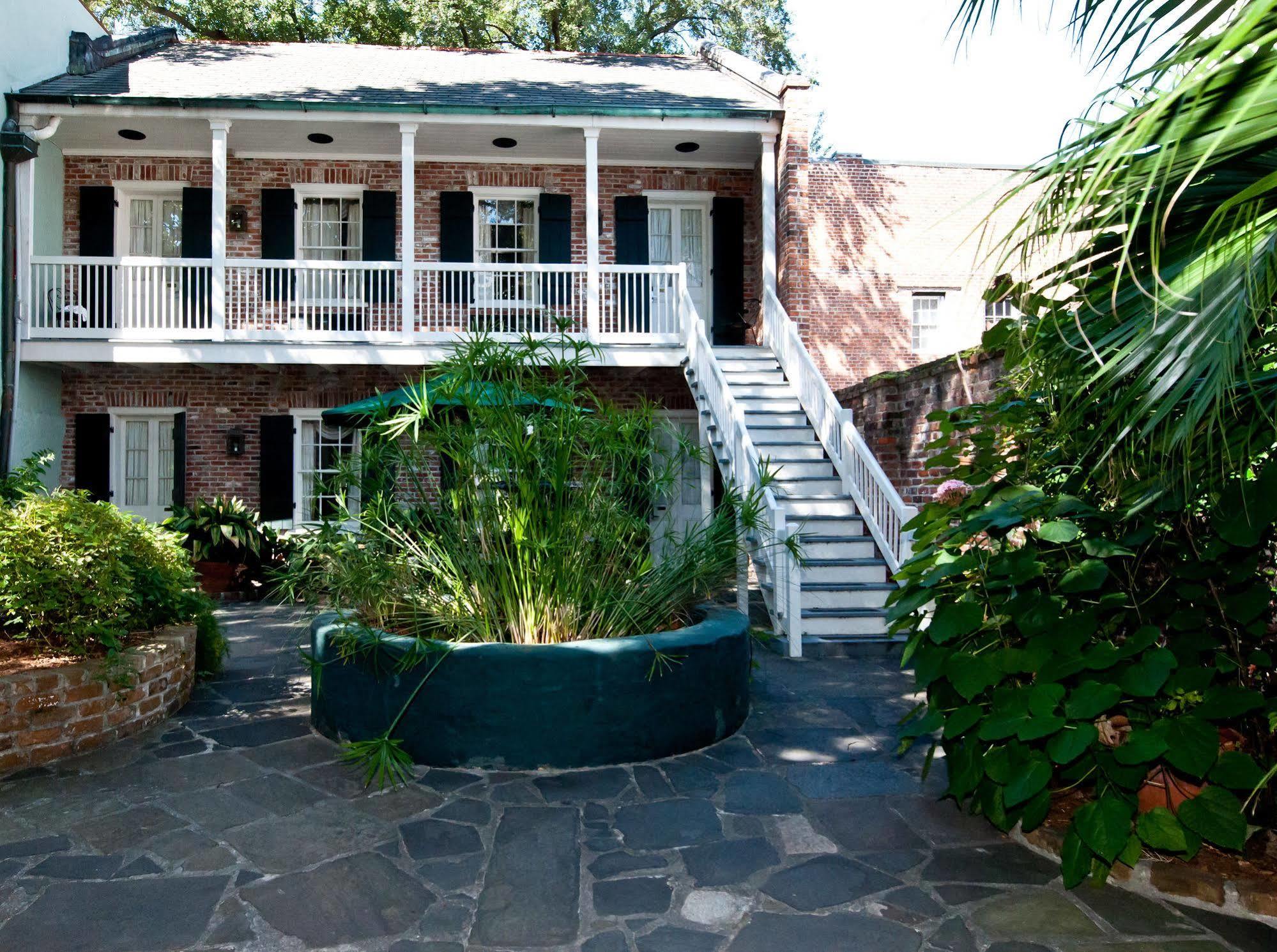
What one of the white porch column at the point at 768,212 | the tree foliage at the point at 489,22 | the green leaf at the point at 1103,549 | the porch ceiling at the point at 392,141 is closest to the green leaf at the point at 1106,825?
the green leaf at the point at 1103,549

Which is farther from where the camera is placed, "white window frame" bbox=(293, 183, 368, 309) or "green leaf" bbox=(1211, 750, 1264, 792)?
"white window frame" bbox=(293, 183, 368, 309)

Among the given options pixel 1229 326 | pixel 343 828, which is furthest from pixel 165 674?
pixel 1229 326

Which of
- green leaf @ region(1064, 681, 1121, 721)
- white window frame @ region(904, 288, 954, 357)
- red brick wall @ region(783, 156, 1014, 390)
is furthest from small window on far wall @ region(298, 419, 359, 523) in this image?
green leaf @ region(1064, 681, 1121, 721)

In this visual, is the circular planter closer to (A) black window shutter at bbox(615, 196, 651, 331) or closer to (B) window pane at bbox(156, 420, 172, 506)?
(A) black window shutter at bbox(615, 196, 651, 331)

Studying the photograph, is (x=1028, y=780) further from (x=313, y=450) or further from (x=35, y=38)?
(x=35, y=38)

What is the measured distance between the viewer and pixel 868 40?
2.49 m

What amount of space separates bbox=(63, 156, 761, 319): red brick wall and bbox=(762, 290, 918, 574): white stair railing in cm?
262

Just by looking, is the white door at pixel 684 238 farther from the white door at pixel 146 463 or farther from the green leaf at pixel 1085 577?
the green leaf at pixel 1085 577

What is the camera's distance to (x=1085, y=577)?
313 cm

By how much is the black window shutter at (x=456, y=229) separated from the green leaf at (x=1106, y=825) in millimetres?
10363

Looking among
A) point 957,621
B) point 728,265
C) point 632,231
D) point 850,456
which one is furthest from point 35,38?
point 957,621

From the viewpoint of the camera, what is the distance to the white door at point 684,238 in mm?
12906

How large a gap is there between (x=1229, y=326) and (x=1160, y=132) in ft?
1.46

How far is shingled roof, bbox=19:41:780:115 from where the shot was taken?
1090 centimetres
